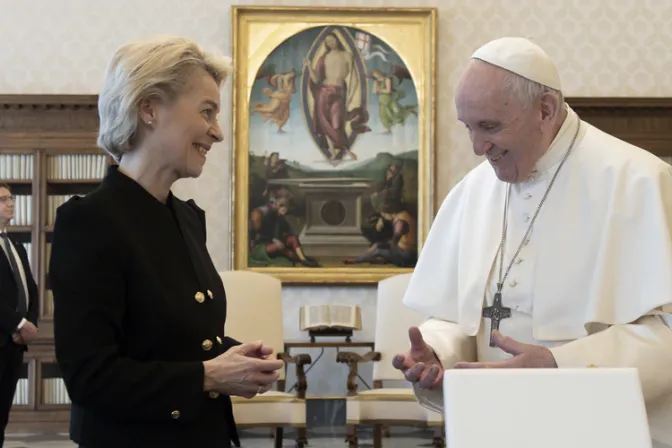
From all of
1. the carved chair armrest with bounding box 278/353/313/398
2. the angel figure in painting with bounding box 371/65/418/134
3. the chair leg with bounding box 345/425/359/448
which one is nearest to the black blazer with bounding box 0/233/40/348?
the carved chair armrest with bounding box 278/353/313/398

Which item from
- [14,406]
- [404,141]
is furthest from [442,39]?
[14,406]

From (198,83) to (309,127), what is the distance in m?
6.00

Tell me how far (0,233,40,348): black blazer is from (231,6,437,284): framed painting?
2.04 metres

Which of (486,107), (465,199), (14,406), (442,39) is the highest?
(442,39)

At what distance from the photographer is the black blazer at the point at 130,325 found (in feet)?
6.73

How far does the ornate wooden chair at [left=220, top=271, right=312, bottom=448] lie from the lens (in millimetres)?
5832

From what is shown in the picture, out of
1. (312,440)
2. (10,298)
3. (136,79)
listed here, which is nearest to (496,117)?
(136,79)

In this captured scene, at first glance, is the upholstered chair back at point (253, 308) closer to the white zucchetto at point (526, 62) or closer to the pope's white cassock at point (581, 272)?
the pope's white cassock at point (581, 272)

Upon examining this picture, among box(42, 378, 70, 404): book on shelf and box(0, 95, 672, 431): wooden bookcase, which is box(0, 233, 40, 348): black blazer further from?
box(42, 378, 70, 404): book on shelf

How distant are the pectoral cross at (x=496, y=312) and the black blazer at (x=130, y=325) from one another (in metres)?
0.93

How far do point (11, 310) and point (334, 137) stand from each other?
11.0 feet

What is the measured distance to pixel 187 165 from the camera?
2350 mm

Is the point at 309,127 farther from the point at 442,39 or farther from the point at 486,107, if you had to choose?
the point at 486,107

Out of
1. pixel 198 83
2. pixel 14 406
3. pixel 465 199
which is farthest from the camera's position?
pixel 14 406
